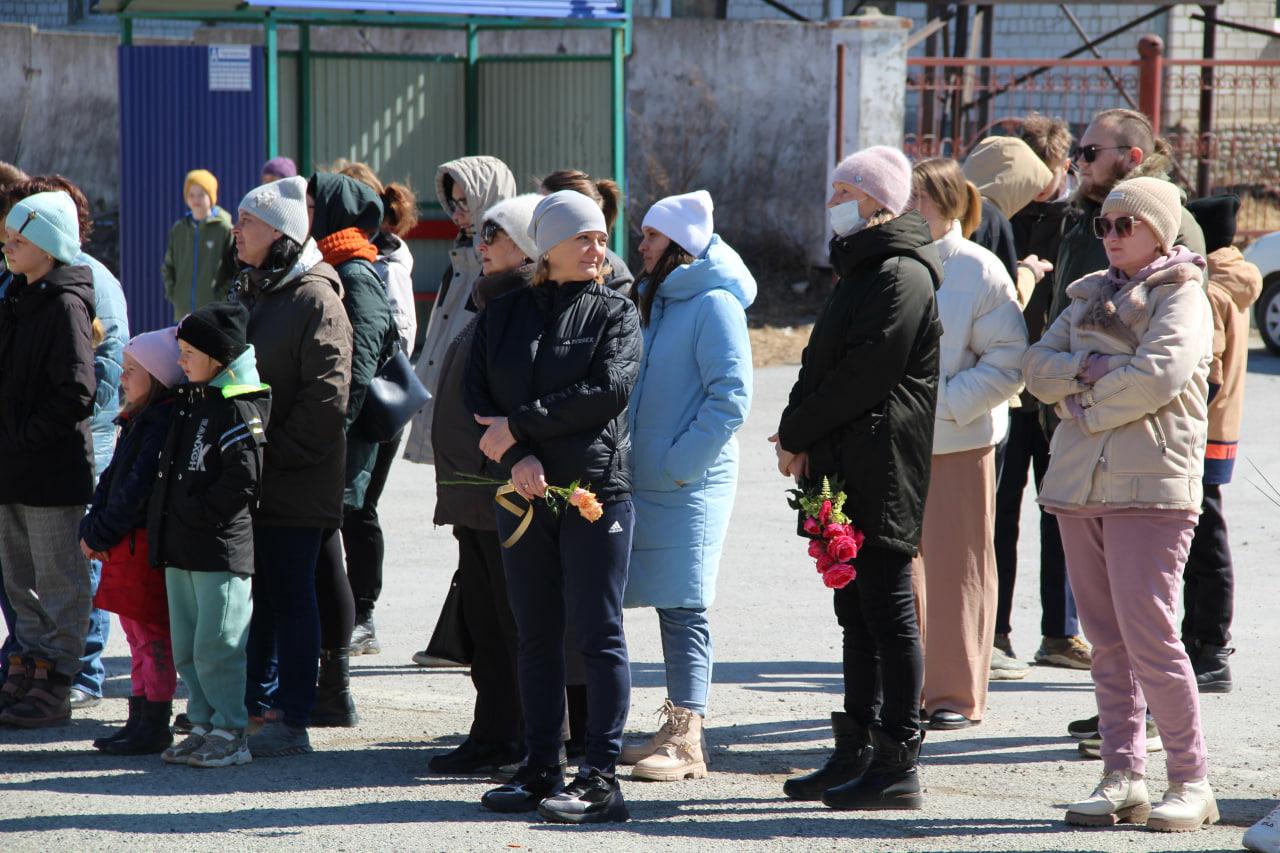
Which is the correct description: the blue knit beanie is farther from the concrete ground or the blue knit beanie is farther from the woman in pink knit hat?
the woman in pink knit hat

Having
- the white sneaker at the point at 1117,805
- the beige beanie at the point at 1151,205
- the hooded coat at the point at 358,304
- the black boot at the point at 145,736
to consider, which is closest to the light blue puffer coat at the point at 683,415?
the hooded coat at the point at 358,304

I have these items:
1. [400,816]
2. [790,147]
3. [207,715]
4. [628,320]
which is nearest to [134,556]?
[207,715]

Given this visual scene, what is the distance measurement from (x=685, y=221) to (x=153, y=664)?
2.21 meters

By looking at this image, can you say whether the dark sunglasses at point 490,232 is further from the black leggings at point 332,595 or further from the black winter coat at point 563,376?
the black leggings at point 332,595

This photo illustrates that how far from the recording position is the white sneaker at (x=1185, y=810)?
14.5ft

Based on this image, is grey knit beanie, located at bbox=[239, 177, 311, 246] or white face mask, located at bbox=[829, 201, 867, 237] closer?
white face mask, located at bbox=[829, 201, 867, 237]

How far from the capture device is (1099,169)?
225 inches

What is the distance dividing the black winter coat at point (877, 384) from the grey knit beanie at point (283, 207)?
5.67ft

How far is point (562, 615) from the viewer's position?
464cm

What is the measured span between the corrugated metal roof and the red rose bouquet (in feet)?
29.8

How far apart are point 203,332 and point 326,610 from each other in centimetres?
115

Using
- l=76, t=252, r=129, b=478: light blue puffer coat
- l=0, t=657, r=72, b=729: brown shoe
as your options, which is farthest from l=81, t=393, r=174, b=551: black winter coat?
l=0, t=657, r=72, b=729: brown shoe

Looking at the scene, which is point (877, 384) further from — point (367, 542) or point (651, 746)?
point (367, 542)

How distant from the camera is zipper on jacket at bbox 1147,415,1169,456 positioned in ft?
14.7
